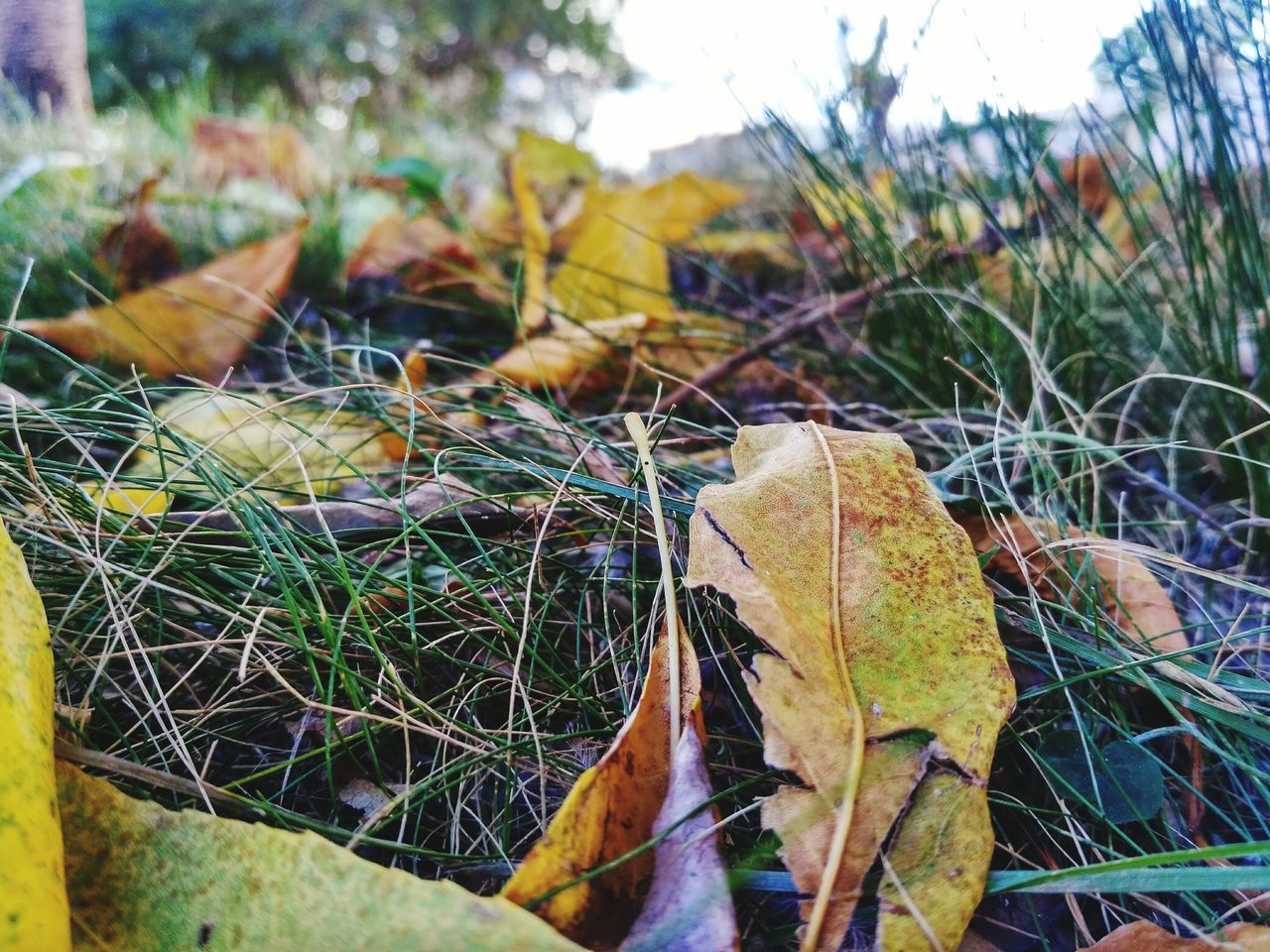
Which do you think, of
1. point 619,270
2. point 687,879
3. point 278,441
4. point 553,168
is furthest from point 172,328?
point 553,168

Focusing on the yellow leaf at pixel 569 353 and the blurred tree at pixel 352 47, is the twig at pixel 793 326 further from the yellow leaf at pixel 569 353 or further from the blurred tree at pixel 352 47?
the blurred tree at pixel 352 47

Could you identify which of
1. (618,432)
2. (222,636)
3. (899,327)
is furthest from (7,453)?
(899,327)

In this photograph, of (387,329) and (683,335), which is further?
(387,329)

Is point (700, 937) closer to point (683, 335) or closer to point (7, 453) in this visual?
point (7, 453)

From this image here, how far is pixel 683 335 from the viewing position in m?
1.10

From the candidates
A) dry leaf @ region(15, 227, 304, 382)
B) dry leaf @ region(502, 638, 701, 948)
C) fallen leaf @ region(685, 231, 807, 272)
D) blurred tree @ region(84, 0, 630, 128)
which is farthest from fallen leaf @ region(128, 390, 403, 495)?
blurred tree @ region(84, 0, 630, 128)

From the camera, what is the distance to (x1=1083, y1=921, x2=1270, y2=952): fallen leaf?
422mm

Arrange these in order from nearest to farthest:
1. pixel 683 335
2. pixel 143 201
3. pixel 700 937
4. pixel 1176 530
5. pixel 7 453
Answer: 1. pixel 700 937
2. pixel 7 453
3. pixel 1176 530
4. pixel 683 335
5. pixel 143 201

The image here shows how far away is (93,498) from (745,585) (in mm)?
557

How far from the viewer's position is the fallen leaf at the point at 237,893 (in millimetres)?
353

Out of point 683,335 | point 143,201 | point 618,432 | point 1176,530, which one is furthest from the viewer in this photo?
point 143,201

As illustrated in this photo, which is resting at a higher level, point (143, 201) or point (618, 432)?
point (143, 201)

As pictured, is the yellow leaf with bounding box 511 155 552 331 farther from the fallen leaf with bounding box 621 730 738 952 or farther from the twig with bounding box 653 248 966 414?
the fallen leaf with bounding box 621 730 738 952

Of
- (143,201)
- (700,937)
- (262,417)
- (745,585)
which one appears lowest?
(700,937)
